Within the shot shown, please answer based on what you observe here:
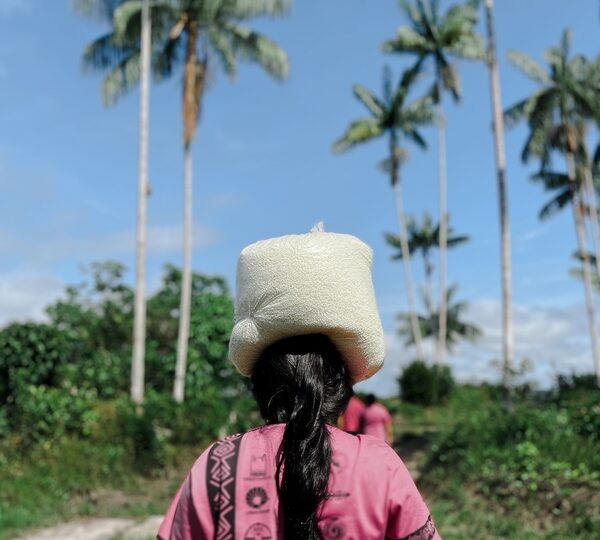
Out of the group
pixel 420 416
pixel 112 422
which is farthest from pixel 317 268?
pixel 420 416

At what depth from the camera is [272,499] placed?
164cm

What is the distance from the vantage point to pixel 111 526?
9.37 m

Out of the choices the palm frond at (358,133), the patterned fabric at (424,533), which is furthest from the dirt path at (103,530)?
the palm frond at (358,133)

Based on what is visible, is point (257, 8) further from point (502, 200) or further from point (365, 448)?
point (365, 448)

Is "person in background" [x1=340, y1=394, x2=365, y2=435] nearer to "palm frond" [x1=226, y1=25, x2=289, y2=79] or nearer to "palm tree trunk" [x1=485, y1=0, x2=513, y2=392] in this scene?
"palm tree trunk" [x1=485, y1=0, x2=513, y2=392]

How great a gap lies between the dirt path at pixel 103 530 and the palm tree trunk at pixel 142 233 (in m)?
6.11

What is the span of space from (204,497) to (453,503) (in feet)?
30.8

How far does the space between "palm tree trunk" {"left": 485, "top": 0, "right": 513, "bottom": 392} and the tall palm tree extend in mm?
8273

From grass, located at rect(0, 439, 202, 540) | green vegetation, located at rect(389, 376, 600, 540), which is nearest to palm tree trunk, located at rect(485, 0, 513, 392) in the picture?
green vegetation, located at rect(389, 376, 600, 540)

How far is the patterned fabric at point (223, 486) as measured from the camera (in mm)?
1623

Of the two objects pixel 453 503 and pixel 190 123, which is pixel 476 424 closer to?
pixel 453 503

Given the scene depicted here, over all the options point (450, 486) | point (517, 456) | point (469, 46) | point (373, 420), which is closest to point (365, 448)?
point (373, 420)

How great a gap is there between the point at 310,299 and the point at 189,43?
19922 mm

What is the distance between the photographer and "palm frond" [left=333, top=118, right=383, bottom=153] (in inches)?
1265
